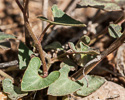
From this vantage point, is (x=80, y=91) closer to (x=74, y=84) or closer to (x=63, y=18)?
(x=74, y=84)

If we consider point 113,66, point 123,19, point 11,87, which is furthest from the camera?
point 113,66

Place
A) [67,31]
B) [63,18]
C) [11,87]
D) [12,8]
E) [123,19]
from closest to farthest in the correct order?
1. [63,18]
2. [11,87]
3. [123,19]
4. [67,31]
5. [12,8]

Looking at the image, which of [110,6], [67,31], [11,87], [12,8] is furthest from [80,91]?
[12,8]

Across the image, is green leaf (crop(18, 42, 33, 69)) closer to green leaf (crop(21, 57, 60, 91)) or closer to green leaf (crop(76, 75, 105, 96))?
green leaf (crop(21, 57, 60, 91))

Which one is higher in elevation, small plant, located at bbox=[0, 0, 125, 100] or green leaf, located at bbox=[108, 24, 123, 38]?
green leaf, located at bbox=[108, 24, 123, 38]

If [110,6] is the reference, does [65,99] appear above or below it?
below

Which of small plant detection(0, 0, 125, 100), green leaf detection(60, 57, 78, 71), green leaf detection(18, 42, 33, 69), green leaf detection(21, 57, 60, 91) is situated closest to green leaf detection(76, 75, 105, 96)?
small plant detection(0, 0, 125, 100)

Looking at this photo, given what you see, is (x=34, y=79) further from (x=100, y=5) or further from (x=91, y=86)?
(x=100, y=5)

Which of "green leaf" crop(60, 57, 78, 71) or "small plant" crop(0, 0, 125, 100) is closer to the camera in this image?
"small plant" crop(0, 0, 125, 100)
